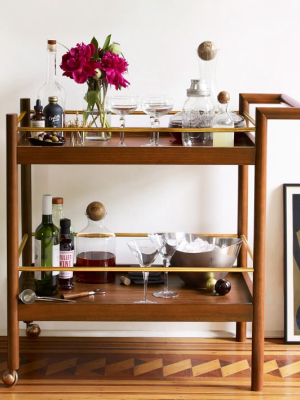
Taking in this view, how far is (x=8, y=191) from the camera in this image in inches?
86.4

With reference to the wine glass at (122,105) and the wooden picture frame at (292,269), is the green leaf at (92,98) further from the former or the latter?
the wooden picture frame at (292,269)

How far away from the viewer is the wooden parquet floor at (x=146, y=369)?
2.31 metres

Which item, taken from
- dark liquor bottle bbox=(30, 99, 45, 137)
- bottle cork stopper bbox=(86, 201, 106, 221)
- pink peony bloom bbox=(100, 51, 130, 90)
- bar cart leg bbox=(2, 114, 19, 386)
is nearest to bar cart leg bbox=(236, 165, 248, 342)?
bottle cork stopper bbox=(86, 201, 106, 221)

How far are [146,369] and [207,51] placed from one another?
1.10 m

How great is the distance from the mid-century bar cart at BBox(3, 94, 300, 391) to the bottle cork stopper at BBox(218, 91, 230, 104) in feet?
0.41

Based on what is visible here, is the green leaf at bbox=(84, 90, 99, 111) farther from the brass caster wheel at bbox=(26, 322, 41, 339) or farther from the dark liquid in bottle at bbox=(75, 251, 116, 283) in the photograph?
the brass caster wheel at bbox=(26, 322, 41, 339)

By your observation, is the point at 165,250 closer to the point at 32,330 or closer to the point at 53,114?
the point at 53,114

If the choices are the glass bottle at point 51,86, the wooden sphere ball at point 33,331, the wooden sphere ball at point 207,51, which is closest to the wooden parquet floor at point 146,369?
the wooden sphere ball at point 33,331

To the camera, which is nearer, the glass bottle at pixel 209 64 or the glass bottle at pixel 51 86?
the glass bottle at pixel 209 64

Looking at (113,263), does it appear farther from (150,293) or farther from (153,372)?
(153,372)

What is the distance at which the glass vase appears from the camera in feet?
7.61

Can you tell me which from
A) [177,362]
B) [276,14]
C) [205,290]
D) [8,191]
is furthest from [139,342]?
[276,14]

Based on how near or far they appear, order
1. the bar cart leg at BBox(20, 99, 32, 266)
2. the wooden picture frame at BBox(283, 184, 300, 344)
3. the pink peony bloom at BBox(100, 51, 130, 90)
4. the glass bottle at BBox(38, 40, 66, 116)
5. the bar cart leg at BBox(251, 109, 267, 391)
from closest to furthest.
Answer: the bar cart leg at BBox(251, 109, 267, 391) < the pink peony bloom at BBox(100, 51, 130, 90) < the glass bottle at BBox(38, 40, 66, 116) < the bar cart leg at BBox(20, 99, 32, 266) < the wooden picture frame at BBox(283, 184, 300, 344)

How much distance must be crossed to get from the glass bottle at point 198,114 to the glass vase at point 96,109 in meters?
0.27
